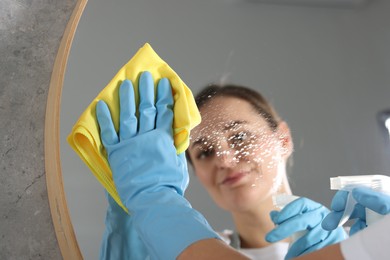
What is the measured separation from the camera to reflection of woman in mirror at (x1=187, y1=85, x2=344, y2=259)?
2.28 feet

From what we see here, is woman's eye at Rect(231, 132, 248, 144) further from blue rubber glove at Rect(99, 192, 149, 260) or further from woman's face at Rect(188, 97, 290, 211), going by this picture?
blue rubber glove at Rect(99, 192, 149, 260)

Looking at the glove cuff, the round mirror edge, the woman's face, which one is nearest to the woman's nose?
the woman's face

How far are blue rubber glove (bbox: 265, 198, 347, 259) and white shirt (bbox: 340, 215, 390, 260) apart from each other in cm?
27

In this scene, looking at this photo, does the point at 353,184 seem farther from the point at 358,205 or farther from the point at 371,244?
the point at 371,244

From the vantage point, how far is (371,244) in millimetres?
408

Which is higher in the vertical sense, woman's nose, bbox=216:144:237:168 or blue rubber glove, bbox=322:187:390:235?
woman's nose, bbox=216:144:237:168

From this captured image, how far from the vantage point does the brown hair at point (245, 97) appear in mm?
729

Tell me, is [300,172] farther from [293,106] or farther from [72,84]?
[72,84]

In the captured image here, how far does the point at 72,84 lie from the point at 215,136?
23 centimetres

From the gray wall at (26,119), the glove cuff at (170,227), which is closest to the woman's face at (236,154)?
the glove cuff at (170,227)

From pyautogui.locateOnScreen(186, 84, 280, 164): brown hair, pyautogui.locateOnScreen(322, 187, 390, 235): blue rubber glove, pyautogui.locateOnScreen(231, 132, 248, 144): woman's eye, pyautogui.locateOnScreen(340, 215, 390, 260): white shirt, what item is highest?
pyautogui.locateOnScreen(186, 84, 280, 164): brown hair

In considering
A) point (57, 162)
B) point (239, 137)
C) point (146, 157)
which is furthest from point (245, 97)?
point (57, 162)

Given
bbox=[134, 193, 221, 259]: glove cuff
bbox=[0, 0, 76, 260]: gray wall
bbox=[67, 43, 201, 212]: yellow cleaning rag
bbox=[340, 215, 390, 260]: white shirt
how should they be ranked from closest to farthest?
1. bbox=[340, 215, 390, 260]: white shirt
2. bbox=[134, 193, 221, 259]: glove cuff
3. bbox=[67, 43, 201, 212]: yellow cleaning rag
4. bbox=[0, 0, 76, 260]: gray wall

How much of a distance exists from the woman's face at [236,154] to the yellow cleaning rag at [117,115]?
0.04 meters
